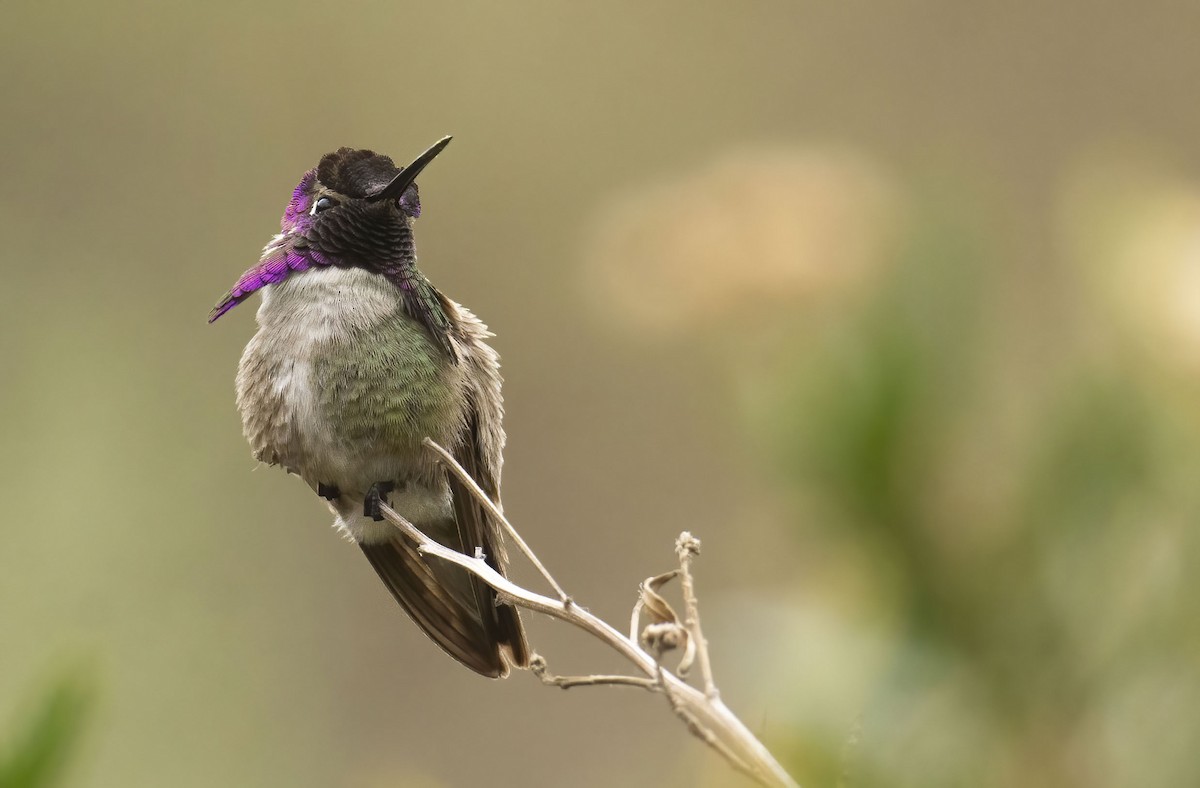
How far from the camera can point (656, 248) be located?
2.28 metres

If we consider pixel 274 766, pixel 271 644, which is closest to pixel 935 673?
pixel 274 766

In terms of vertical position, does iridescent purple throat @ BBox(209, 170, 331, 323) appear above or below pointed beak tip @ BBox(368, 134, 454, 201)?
below

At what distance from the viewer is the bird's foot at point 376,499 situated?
4.80 ft

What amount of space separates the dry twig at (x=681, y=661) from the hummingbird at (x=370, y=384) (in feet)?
1.61

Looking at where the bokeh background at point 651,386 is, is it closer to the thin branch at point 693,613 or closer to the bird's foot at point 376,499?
the thin branch at point 693,613

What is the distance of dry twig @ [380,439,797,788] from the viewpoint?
1.68 ft

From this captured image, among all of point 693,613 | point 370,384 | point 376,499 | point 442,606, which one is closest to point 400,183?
point 370,384

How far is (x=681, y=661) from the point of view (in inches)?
29.0

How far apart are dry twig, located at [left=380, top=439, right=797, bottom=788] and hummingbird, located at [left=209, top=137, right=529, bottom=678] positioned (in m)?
0.49

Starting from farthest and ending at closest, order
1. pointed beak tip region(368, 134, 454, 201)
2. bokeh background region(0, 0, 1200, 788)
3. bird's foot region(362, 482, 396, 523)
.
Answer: bird's foot region(362, 482, 396, 523)
pointed beak tip region(368, 134, 454, 201)
bokeh background region(0, 0, 1200, 788)

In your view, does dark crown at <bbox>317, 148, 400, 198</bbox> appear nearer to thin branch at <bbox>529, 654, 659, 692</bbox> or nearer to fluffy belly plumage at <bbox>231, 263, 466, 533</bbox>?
fluffy belly plumage at <bbox>231, 263, 466, 533</bbox>

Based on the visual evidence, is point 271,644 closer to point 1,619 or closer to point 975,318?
point 1,619

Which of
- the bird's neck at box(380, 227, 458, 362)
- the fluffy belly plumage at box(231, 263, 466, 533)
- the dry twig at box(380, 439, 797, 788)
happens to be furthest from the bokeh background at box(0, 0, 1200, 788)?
the bird's neck at box(380, 227, 458, 362)

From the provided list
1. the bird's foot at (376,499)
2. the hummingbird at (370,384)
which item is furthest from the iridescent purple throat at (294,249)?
the bird's foot at (376,499)
